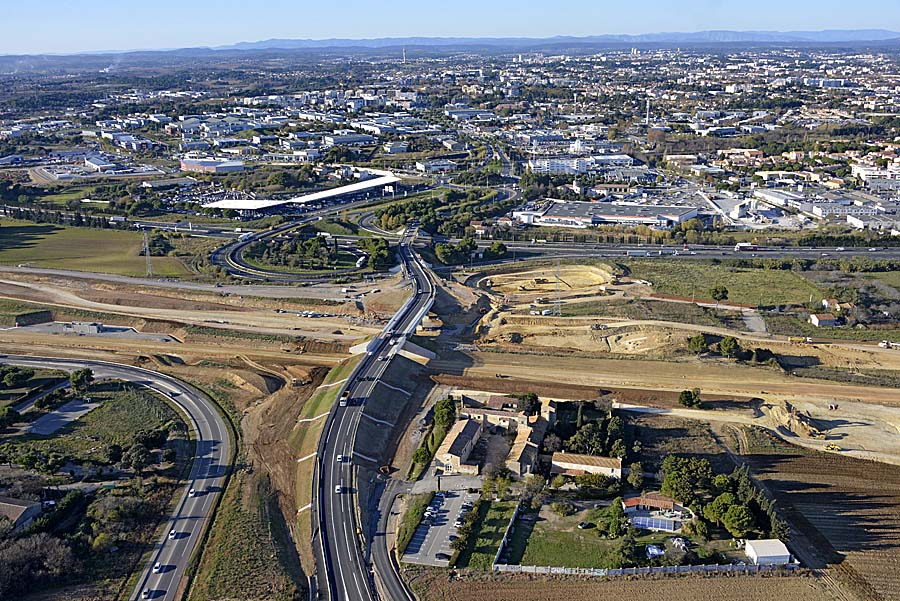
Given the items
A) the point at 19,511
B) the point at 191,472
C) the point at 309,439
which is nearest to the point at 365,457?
the point at 309,439

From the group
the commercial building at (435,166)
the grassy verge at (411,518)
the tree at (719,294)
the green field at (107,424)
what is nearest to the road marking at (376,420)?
the grassy verge at (411,518)

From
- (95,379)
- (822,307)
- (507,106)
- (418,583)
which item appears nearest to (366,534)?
(418,583)

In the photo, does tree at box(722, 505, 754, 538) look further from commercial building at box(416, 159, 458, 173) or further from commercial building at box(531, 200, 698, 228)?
commercial building at box(416, 159, 458, 173)

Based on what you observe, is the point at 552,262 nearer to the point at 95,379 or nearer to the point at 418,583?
the point at 95,379

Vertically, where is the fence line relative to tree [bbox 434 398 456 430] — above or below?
below

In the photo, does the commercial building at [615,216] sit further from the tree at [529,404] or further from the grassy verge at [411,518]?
the grassy verge at [411,518]

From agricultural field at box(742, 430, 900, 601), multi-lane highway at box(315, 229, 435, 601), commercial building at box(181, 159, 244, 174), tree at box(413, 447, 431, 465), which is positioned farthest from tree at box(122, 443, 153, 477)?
commercial building at box(181, 159, 244, 174)
